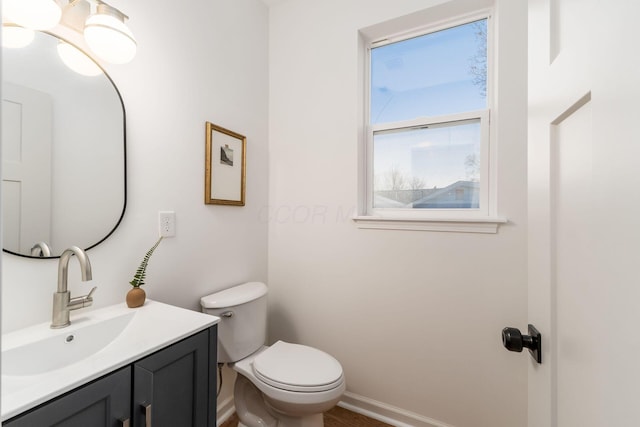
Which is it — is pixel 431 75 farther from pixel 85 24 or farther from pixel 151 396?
pixel 151 396

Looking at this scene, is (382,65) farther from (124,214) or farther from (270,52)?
(124,214)

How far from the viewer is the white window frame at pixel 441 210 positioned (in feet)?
4.80

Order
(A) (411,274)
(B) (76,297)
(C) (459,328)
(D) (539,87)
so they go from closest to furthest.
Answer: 1. (D) (539,87)
2. (B) (76,297)
3. (C) (459,328)
4. (A) (411,274)

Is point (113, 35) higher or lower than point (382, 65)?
lower

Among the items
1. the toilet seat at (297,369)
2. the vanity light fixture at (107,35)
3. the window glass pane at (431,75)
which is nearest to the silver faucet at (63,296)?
the vanity light fixture at (107,35)

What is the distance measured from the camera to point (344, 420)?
1.64 metres

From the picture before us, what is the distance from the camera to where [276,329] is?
1959 millimetres

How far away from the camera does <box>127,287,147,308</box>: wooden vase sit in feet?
3.53

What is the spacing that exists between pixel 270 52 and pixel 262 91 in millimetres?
286

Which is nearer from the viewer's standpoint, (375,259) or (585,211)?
(585,211)

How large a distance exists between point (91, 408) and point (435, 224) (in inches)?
56.7

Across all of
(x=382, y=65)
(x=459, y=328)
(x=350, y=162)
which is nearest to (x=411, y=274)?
(x=459, y=328)

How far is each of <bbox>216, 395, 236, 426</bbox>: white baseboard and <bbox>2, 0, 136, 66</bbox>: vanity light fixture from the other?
65.2 inches

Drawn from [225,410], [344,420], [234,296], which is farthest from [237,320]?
[344,420]
